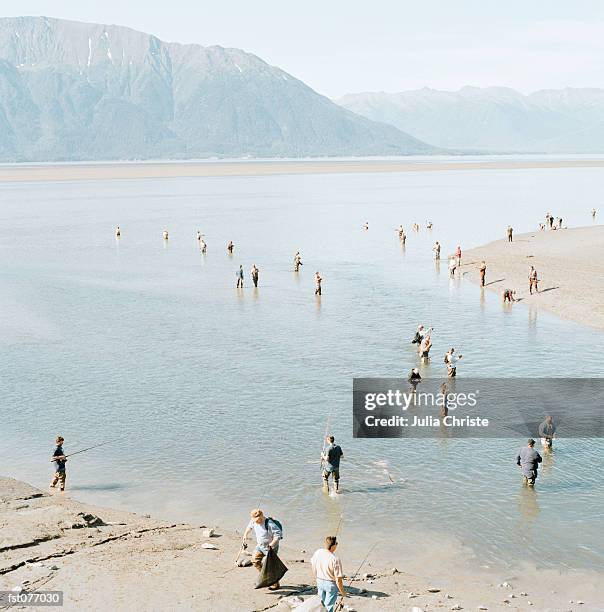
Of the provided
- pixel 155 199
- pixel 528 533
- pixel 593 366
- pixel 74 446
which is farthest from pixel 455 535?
pixel 155 199

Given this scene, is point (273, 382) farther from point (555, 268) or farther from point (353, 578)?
point (555, 268)

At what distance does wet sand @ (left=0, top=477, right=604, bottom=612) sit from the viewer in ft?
47.2

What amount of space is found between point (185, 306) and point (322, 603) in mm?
31912

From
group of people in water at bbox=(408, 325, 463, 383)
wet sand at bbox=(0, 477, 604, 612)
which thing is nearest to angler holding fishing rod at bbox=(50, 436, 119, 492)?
wet sand at bbox=(0, 477, 604, 612)

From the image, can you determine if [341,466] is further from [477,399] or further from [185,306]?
[185,306]

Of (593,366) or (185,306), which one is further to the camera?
(185,306)

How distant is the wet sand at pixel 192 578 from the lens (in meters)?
14.4

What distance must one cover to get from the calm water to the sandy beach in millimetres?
1895

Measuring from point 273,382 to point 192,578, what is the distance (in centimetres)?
1445

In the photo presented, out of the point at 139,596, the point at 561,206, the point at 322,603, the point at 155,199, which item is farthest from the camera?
the point at 155,199

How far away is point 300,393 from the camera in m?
28.0
